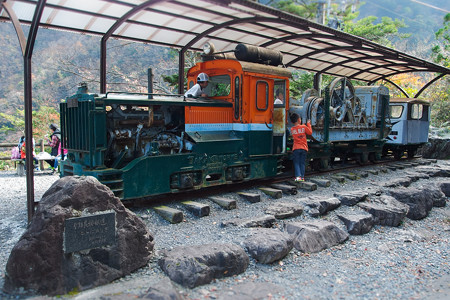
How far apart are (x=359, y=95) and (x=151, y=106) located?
8152 millimetres

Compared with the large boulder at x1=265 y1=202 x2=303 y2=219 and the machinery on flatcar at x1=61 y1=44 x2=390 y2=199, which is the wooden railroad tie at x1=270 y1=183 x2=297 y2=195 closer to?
the machinery on flatcar at x1=61 y1=44 x2=390 y2=199

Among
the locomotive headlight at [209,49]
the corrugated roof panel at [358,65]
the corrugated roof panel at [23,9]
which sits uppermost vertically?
the corrugated roof panel at [358,65]

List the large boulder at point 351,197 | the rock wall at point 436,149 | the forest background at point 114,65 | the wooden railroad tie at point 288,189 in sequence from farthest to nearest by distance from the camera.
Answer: the forest background at point 114,65 < the rock wall at point 436,149 < the wooden railroad tie at point 288,189 < the large boulder at point 351,197

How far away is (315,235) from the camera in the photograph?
5320 mm

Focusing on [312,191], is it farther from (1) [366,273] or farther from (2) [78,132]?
(2) [78,132]

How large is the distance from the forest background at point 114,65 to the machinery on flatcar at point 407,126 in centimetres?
520

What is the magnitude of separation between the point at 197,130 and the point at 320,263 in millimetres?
3457

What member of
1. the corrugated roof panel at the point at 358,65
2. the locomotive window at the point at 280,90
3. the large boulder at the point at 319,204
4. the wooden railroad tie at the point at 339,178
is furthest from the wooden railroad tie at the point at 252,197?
the corrugated roof panel at the point at 358,65

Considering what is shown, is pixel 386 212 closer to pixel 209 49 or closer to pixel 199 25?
pixel 209 49

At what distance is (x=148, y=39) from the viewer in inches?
361

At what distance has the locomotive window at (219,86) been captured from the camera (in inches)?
308

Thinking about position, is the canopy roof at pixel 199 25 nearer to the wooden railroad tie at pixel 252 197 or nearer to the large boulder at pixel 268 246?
the wooden railroad tie at pixel 252 197

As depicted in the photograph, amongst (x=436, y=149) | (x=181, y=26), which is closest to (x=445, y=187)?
(x=436, y=149)

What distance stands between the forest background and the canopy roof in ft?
22.8
